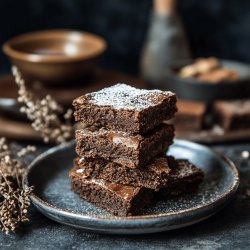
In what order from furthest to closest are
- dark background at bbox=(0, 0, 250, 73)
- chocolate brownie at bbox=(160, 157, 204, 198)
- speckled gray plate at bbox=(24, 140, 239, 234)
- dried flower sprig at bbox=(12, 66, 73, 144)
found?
dark background at bbox=(0, 0, 250, 73) < dried flower sprig at bbox=(12, 66, 73, 144) < chocolate brownie at bbox=(160, 157, 204, 198) < speckled gray plate at bbox=(24, 140, 239, 234)

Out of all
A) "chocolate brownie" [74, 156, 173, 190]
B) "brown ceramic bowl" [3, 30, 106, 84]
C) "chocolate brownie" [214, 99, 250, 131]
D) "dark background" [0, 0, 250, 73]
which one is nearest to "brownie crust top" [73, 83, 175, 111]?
"chocolate brownie" [74, 156, 173, 190]

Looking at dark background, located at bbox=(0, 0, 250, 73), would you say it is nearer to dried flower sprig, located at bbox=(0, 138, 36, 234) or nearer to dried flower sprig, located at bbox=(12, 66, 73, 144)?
dried flower sprig, located at bbox=(12, 66, 73, 144)

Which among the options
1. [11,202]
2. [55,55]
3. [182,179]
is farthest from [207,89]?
[11,202]

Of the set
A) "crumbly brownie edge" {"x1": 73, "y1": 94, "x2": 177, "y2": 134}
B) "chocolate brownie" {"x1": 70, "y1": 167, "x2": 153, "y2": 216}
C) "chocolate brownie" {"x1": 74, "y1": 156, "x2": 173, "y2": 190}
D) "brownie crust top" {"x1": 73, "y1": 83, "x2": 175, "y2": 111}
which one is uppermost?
"brownie crust top" {"x1": 73, "y1": 83, "x2": 175, "y2": 111}

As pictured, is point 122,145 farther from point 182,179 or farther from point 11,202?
point 11,202

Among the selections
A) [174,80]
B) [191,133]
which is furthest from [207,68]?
[191,133]

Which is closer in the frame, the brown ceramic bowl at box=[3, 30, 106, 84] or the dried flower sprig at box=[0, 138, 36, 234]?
the dried flower sprig at box=[0, 138, 36, 234]

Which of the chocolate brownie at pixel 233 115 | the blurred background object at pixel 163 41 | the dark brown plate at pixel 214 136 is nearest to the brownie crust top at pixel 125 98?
the dark brown plate at pixel 214 136
